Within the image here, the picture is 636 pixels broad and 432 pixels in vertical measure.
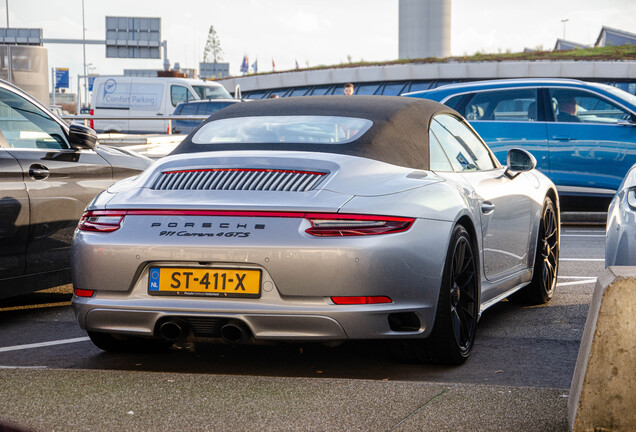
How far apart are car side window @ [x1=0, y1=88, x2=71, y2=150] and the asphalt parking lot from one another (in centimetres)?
136

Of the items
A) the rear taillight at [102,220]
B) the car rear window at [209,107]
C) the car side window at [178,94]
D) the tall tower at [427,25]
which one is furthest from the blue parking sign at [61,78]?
the rear taillight at [102,220]

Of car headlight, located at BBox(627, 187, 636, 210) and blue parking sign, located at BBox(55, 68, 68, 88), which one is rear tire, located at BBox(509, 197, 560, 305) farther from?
blue parking sign, located at BBox(55, 68, 68, 88)

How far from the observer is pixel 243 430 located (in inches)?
134

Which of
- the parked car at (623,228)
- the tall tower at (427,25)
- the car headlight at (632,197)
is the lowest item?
the parked car at (623,228)

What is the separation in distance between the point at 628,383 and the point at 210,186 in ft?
6.89

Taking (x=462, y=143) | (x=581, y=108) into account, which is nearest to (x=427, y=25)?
(x=581, y=108)

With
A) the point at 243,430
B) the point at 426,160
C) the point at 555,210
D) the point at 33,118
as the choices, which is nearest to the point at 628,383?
the point at 243,430

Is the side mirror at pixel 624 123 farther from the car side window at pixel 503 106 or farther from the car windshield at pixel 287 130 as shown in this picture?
the car windshield at pixel 287 130

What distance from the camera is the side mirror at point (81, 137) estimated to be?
22.0 ft

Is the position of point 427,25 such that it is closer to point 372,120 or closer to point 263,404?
point 372,120

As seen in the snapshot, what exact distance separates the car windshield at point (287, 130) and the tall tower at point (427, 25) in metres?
63.6

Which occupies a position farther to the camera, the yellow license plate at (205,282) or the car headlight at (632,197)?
the car headlight at (632,197)

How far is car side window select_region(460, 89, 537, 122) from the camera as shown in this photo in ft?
40.4

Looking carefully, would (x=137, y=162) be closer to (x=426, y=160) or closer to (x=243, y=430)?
A: (x=426, y=160)
